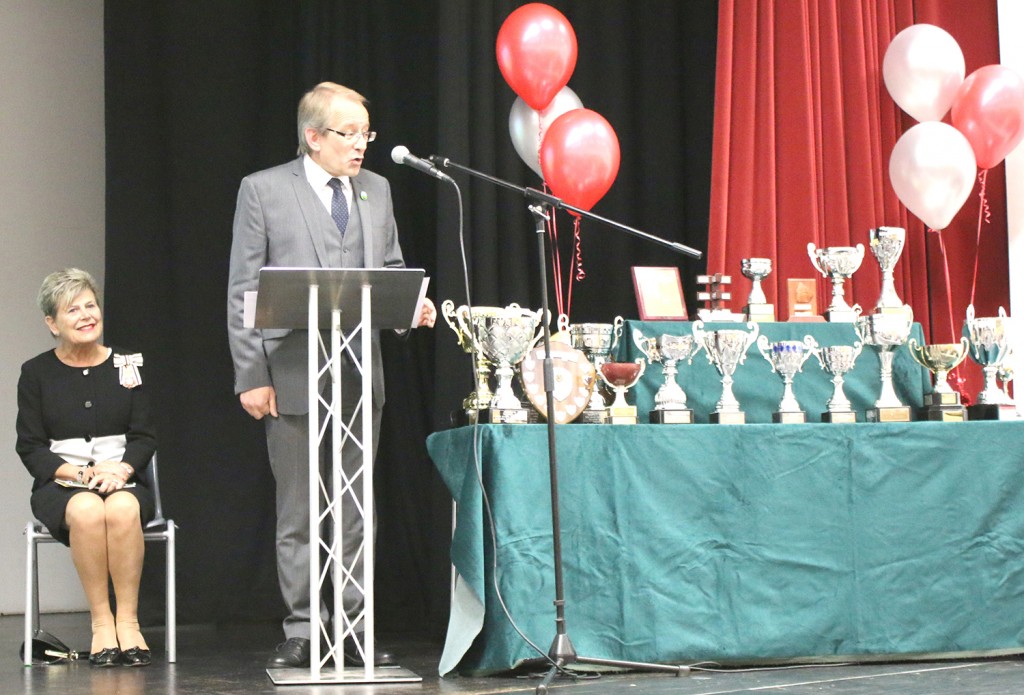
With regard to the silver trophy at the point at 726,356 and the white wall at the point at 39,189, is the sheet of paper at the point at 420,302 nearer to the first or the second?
the silver trophy at the point at 726,356

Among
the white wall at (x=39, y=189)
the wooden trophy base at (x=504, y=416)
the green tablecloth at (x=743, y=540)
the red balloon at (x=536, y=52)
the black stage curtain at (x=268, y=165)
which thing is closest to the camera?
the green tablecloth at (x=743, y=540)

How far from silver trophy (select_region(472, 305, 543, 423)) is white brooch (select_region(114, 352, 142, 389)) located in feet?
3.95

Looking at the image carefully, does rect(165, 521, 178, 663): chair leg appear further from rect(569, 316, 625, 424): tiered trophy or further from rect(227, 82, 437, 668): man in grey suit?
rect(569, 316, 625, 424): tiered trophy

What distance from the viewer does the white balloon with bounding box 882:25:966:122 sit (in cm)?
461

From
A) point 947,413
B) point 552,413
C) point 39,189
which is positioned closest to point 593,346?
point 552,413

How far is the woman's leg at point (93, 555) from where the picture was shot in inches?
145

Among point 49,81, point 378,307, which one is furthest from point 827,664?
point 49,81

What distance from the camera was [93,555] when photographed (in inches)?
147

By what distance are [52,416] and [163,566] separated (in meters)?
1.16

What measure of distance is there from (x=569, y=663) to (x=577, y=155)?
168 centimetres

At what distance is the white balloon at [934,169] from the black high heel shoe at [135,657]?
299 centimetres

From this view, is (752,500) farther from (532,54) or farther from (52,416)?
(52,416)

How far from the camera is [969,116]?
4.54 metres

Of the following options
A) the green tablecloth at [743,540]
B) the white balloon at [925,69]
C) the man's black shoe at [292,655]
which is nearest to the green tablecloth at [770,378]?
the green tablecloth at [743,540]
